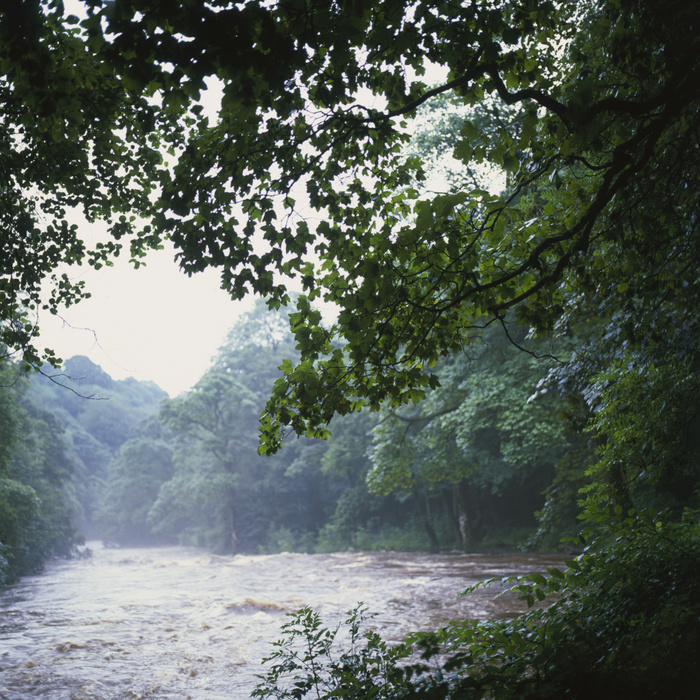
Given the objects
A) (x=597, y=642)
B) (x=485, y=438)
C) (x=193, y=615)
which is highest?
(x=485, y=438)

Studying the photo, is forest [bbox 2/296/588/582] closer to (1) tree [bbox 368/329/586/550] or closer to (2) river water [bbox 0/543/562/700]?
(1) tree [bbox 368/329/586/550]

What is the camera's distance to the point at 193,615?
13492 mm

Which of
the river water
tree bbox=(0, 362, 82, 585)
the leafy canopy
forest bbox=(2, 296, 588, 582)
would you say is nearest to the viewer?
the leafy canopy

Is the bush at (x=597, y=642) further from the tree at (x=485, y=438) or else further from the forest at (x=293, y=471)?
the tree at (x=485, y=438)

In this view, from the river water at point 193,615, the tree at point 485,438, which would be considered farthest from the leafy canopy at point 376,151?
the tree at point 485,438

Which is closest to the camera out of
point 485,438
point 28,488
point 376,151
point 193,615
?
point 376,151

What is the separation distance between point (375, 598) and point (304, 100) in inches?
514

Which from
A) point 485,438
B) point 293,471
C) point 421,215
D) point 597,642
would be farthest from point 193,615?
point 293,471

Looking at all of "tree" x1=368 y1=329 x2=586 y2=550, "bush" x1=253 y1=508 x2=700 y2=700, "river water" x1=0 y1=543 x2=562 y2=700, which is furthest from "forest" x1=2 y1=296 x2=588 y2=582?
"river water" x1=0 y1=543 x2=562 y2=700

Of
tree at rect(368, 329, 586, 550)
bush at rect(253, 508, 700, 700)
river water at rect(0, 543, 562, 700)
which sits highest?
tree at rect(368, 329, 586, 550)

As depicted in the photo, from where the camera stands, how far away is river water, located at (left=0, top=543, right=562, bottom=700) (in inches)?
325

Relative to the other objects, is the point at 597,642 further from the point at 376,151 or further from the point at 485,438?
the point at 485,438

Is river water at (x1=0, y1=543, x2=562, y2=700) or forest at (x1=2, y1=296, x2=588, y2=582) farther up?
forest at (x1=2, y1=296, x2=588, y2=582)

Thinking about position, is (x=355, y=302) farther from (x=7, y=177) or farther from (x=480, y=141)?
(x=7, y=177)
